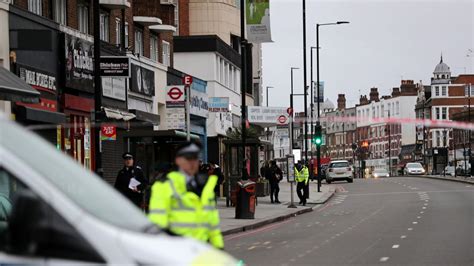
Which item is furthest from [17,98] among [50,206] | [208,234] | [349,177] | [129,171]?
[349,177]

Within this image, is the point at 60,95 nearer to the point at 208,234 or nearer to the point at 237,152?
the point at 237,152

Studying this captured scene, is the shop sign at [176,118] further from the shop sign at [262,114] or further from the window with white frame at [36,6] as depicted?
the shop sign at [262,114]

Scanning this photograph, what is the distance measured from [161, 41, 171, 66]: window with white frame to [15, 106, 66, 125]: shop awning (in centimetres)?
1885

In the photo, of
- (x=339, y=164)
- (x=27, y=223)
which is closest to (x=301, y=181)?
(x=339, y=164)

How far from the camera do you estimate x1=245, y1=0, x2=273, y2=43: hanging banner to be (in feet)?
129

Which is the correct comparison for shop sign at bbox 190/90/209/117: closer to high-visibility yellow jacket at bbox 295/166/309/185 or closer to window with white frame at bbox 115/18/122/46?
high-visibility yellow jacket at bbox 295/166/309/185

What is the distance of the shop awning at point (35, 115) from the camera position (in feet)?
76.0

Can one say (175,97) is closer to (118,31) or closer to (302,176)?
(118,31)

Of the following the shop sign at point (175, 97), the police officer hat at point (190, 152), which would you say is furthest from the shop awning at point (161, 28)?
the police officer hat at point (190, 152)

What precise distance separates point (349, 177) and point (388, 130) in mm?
92967

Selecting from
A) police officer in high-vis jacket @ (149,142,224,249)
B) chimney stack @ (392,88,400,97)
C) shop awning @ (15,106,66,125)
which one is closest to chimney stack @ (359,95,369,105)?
chimney stack @ (392,88,400,97)

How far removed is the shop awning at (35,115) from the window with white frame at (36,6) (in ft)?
12.8

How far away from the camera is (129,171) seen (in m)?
21.3

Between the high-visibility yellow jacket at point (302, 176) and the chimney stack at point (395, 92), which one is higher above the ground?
the chimney stack at point (395, 92)
